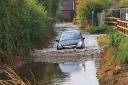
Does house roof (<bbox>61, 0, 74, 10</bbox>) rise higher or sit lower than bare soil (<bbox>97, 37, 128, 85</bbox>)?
lower

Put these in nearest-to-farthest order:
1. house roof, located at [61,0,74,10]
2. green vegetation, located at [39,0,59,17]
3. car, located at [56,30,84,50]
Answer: car, located at [56,30,84,50] → green vegetation, located at [39,0,59,17] → house roof, located at [61,0,74,10]

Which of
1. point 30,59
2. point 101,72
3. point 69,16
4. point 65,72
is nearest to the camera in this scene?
point 101,72

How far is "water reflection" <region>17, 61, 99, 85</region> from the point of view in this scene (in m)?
18.1

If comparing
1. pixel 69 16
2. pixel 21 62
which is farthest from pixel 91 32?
pixel 69 16

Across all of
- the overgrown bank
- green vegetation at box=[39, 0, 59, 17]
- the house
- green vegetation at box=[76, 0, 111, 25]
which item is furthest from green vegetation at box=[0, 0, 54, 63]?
the house

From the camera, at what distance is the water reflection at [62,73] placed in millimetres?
18094

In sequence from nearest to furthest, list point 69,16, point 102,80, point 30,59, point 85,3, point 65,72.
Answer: point 102,80, point 65,72, point 30,59, point 85,3, point 69,16

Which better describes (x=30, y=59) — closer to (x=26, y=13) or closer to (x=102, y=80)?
(x=26, y=13)

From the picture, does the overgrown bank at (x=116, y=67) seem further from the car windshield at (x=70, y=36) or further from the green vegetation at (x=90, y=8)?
the green vegetation at (x=90, y=8)

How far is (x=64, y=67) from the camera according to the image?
78.3 feet

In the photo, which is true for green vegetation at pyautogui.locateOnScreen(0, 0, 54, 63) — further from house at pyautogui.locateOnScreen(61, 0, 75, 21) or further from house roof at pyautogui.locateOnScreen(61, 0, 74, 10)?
house roof at pyautogui.locateOnScreen(61, 0, 74, 10)

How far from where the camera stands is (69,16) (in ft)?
319

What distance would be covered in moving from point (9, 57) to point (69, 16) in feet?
239

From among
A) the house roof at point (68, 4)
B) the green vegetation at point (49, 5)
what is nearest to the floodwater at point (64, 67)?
the green vegetation at point (49, 5)
